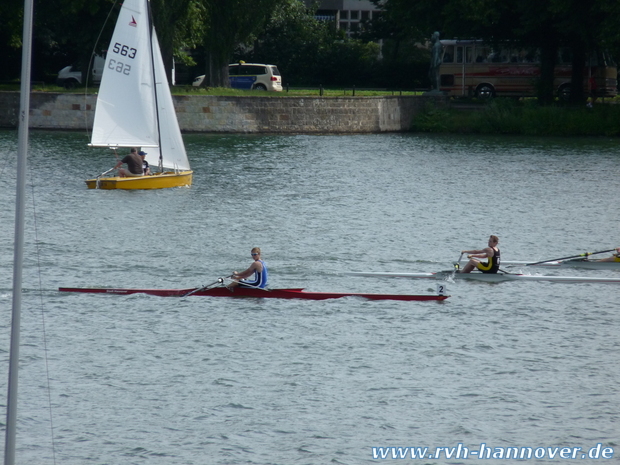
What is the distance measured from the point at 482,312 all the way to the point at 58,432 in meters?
11.4

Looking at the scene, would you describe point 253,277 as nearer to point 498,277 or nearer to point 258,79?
point 498,277

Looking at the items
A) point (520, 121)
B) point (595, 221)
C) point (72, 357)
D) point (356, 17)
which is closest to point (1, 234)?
point (72, 357)

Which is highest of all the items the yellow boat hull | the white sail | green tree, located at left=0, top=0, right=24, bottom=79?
green tree, located at left=0, top=0, right=24, bottom=79

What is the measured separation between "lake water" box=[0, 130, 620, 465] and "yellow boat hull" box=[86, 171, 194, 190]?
0.47 meters

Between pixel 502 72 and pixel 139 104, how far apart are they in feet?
118

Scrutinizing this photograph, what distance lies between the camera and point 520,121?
67125mm

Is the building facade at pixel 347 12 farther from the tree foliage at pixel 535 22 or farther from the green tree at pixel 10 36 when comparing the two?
the green tree at pixel 10 36

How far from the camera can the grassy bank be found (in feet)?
218

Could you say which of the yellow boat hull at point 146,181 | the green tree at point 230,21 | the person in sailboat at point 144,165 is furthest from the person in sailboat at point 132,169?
the green tree at point 230,21

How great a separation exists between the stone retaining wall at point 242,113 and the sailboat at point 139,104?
1852 cm

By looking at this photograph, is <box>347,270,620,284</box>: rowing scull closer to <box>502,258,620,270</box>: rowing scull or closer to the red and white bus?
<box>502,258,620,270</box>: rowing scull

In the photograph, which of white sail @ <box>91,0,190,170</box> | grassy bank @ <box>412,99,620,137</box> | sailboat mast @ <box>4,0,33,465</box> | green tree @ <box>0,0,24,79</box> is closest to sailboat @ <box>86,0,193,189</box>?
white sail @ <box>91,0,190,170</box>

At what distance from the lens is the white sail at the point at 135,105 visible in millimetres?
43094

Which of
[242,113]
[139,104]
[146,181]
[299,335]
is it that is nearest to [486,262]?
[299,335]
